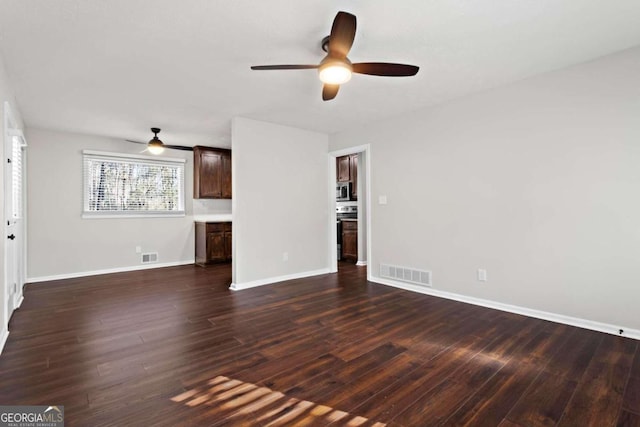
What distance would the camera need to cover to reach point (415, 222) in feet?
13.5

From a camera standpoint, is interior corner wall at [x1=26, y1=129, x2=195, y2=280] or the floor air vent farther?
interior corner wall at [x1=26, y1=129, x2=195, y2=280]

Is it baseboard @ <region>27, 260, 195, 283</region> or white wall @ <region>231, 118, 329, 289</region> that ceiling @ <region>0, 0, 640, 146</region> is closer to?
white wall @ <region>231, 118, 329, 289</region>

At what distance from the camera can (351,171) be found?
646cm

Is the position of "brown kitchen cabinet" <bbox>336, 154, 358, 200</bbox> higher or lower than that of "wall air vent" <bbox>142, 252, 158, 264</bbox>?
higher

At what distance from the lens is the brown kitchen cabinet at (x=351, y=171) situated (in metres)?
6.40

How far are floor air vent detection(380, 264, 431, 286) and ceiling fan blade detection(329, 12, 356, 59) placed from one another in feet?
9.54

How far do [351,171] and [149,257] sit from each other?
4264 millimetres

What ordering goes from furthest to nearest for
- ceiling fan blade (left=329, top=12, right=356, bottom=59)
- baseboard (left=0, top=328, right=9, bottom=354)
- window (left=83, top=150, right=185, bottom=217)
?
window (left=83, top=150, right=185, bottom=217) → baseboard (left=0, top=328, right=9, bottom=354) → ceiling fan blade (left=329, top=12, right=356, bottom=59)

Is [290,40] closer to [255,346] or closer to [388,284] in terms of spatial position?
[255,346]

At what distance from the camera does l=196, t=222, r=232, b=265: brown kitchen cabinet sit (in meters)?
6.03

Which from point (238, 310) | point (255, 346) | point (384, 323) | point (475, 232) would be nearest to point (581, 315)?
point (475, 232)

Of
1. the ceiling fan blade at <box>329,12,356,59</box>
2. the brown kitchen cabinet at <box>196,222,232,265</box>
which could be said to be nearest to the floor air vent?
the ceiling fan blade at <box>329,12,356,59</box>

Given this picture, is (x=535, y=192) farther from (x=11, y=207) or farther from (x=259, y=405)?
(x=11, y=207)

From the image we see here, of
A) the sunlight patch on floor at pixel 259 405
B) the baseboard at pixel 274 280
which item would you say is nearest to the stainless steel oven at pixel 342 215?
the baseboard at pixel 274 280
